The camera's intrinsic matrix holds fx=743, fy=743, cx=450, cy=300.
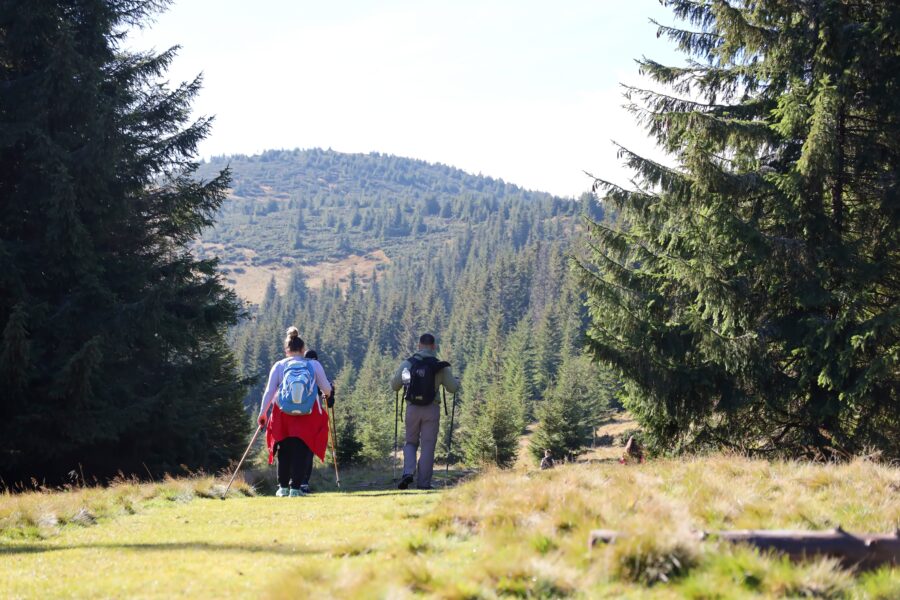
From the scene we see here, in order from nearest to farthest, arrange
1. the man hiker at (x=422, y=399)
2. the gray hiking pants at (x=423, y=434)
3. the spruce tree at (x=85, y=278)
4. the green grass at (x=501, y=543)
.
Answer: the green grass at (x=501, y=543) → the man hiker at (x=422, y=399) → the gray hiking pants at (x=423, y=434) → the spruce tree at (x=85, y=278)

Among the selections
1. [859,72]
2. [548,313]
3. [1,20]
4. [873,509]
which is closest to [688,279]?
[859,72]

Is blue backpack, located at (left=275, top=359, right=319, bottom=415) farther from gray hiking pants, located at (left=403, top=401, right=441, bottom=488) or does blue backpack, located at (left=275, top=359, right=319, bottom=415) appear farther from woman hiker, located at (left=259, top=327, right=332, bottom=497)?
gray hiking pants, located at (left=403, top=401, right=441, bottom=488)

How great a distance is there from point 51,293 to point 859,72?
14669 millimetres

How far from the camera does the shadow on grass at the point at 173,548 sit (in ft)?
17.7

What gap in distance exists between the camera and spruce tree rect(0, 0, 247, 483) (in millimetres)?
13422

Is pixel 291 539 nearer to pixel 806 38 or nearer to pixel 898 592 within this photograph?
pixel 898 592

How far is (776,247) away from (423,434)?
19.4 feet

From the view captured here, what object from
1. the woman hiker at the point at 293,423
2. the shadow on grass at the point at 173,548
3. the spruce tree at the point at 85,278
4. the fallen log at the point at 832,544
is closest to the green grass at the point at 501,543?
the shadow on grass at the point at 173,548

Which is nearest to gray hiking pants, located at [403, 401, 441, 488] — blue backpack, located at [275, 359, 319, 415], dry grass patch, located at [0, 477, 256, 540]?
blue backpack, located at [275, 359, 319, 415]

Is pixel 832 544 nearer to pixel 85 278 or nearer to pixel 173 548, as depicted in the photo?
pixel 173 548

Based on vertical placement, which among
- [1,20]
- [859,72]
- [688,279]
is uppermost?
[1,20]

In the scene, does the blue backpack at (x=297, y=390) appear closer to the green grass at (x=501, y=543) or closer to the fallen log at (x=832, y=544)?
the green grass at (x=501, y=543)

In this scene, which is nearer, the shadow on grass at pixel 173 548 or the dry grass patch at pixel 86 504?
the shadow on grass at pixel 173 548

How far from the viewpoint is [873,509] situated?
5414 mm
